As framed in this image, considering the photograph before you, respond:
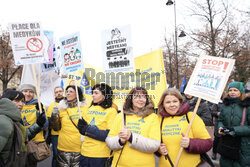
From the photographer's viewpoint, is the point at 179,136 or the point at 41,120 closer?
the point at 179,136

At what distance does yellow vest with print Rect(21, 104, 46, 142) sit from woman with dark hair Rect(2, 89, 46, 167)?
16 cm

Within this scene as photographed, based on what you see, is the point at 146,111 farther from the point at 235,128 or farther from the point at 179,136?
the point at 235,128

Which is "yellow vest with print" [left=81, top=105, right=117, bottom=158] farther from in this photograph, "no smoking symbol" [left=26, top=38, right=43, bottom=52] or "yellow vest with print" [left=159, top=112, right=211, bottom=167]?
"no smoking symbol" [left=26, top=38, right=43, bottom=52]

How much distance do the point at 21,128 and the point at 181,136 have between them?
2.13m

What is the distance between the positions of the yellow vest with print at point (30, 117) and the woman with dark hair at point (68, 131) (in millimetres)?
342

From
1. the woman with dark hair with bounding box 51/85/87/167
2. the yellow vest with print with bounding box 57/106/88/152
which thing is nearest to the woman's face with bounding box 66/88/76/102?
the woman with dark hair with bounding box 51/85/87/167

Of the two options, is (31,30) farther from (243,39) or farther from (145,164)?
(243,39)

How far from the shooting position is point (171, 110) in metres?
2.70

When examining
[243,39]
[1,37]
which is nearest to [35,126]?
[243,39]

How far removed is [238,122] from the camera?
129 inches

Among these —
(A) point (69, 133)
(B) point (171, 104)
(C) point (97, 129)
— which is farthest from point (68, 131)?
(B) point (171, 104)

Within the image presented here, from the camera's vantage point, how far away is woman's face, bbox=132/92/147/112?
2819mm

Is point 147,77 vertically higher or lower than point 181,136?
higher

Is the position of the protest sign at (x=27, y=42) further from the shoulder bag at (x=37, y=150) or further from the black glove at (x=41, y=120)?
the shoulder bag at (x=37, y=150)
